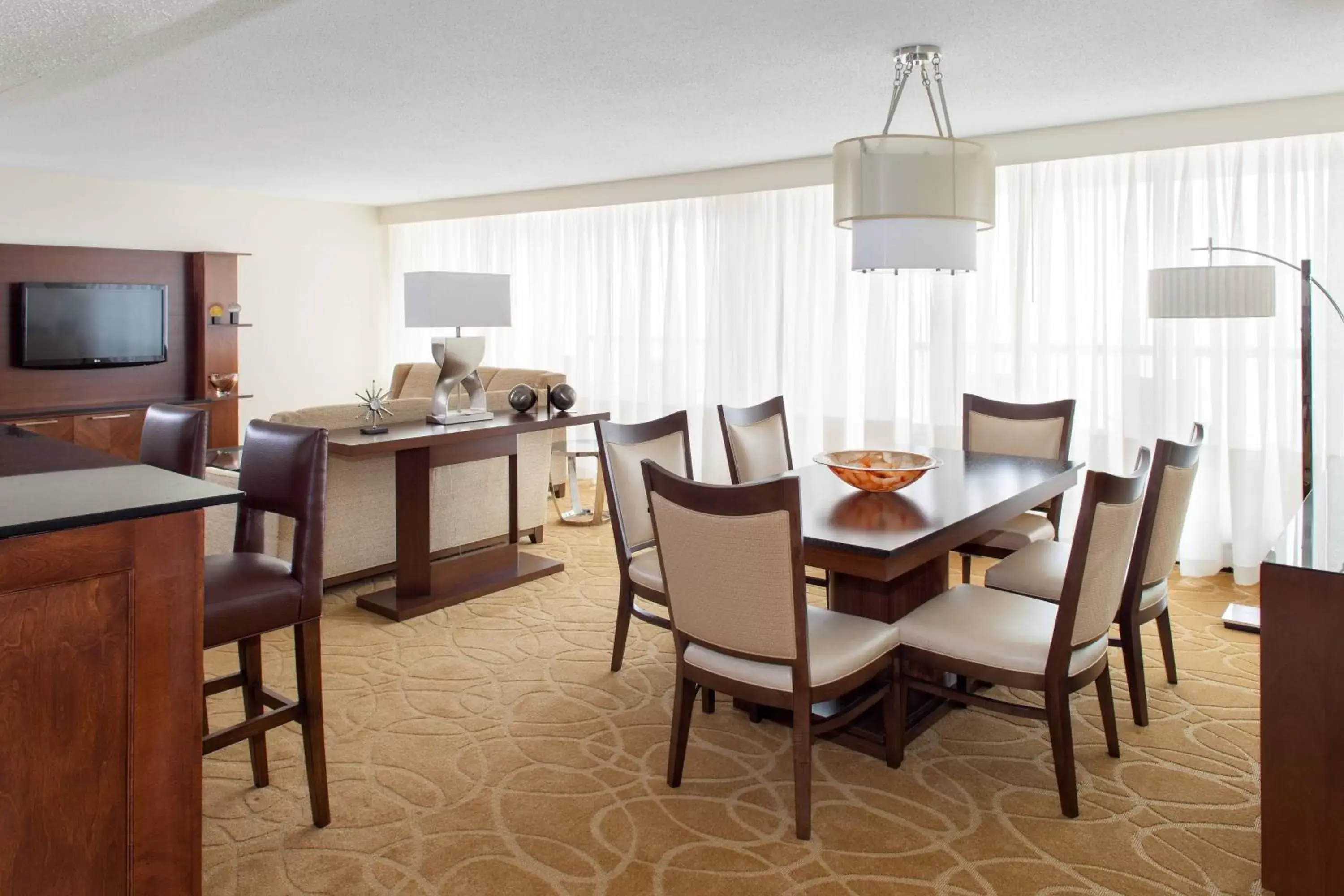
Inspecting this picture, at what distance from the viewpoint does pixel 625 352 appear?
7621 mm

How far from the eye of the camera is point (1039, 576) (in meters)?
3.34

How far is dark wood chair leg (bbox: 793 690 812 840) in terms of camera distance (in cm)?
250

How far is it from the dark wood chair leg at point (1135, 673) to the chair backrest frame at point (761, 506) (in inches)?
49.4

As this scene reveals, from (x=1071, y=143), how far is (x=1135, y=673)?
328 centimetres

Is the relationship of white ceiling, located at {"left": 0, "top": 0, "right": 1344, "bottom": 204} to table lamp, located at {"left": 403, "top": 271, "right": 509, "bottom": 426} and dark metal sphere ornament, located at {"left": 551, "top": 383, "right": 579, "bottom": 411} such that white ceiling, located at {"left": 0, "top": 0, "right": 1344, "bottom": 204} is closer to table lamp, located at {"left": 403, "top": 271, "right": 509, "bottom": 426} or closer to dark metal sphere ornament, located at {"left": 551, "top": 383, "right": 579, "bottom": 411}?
table lamp, located at {"left": 403, "top": 271, "right": 509, "bottom": 426}

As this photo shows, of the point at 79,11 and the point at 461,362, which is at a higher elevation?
the point at 79,11

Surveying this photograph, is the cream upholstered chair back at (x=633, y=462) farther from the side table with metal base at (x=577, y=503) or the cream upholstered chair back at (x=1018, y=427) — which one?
the side table with metal base at (x=577, y=503)

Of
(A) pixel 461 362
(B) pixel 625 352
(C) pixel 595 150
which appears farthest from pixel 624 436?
(B) pixel 625 352

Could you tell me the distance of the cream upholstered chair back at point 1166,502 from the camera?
113 inches

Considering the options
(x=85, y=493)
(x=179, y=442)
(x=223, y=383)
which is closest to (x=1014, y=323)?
(x=179, y=442)

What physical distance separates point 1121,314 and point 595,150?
10.7 ft

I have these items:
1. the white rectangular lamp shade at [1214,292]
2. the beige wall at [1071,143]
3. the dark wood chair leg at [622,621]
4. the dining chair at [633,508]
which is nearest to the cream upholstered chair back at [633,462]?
the dining chair at [633,508]

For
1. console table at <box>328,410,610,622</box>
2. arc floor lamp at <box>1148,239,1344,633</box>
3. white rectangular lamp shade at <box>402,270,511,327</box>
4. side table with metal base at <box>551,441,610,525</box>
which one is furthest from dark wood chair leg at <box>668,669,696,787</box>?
side table with metal base at <box>551,441,610,525</box>

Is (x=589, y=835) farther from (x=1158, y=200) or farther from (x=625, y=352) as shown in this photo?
(x=625, y=352)
